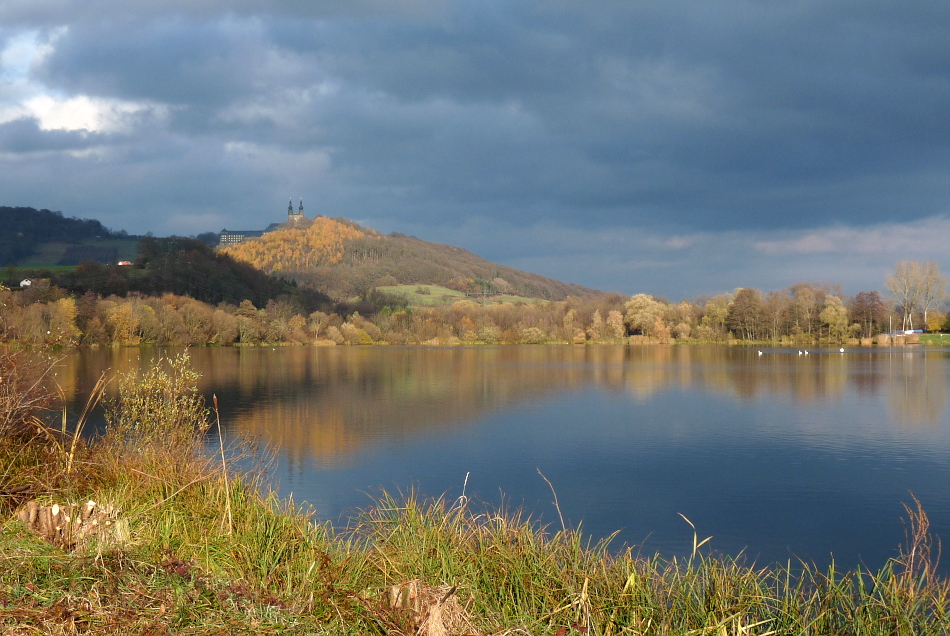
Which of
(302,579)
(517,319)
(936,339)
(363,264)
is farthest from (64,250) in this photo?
(302,579)

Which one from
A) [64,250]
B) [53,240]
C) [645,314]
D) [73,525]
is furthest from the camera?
[53,240]

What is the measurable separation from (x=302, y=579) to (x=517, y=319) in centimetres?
10215

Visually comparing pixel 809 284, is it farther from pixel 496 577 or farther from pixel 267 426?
pixel 496 577

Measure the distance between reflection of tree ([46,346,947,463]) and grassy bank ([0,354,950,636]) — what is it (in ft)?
27.2

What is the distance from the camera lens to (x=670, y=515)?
1076 centimetres

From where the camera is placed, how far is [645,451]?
634 inches

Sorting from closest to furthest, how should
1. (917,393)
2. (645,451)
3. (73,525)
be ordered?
(73,525)
(645,451)
(917,393)

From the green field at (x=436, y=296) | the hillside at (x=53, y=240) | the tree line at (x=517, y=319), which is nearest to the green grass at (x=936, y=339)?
the tree line at (x=517, y=319)

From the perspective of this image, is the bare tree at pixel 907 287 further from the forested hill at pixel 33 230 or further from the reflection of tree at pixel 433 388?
the forested hill at pixel 33 230

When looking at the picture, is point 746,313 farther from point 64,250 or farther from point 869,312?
point 64,250

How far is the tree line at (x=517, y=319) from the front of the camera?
6656cm

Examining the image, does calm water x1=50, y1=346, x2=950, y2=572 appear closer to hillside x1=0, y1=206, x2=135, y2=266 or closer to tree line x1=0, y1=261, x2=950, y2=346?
tree line x1=0, y1=261, x2=950, y2=346

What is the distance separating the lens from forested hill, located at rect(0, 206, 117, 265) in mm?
124775

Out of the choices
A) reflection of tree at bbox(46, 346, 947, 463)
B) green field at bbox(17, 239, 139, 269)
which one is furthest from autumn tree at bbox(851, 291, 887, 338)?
green field at bbox(17, 239, 139, 269)
